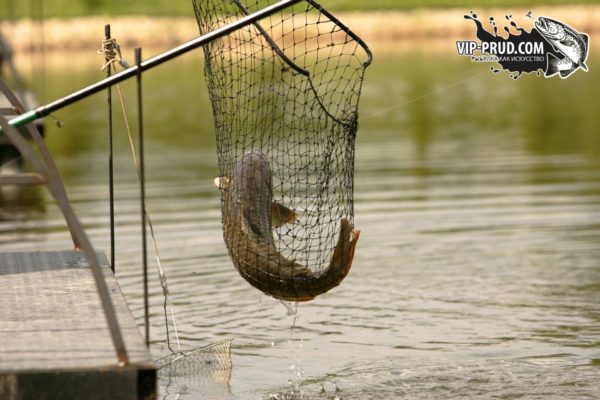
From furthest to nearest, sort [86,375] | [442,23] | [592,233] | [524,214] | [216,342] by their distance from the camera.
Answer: [442,23]
[524,214]
[592,233]
[216,342]
[86,375]

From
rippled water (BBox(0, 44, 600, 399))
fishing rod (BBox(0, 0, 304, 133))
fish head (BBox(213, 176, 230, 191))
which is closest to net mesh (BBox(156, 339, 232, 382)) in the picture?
rippled water (BBox(0, 44, 600, 399))

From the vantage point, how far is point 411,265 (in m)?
11.5

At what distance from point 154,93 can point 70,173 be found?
16.0 meters

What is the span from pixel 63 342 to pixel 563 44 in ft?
12.8

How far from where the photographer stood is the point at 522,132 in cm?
2286

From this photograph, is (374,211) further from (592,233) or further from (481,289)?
(481,289)

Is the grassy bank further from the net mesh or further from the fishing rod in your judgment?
the fishing rod

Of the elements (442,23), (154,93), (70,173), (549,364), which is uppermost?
(442,23)

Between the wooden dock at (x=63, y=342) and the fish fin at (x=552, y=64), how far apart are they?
9.70 feet

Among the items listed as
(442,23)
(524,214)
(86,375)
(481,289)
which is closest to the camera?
(86,375)

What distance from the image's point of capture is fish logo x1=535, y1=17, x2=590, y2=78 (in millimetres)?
8359

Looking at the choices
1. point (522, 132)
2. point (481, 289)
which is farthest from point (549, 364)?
point (522, 132)

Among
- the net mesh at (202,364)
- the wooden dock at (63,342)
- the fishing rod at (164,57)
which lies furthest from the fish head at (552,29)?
the wooden dock at (63,342)

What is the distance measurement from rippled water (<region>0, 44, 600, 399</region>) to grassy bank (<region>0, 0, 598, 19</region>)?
28.8m
